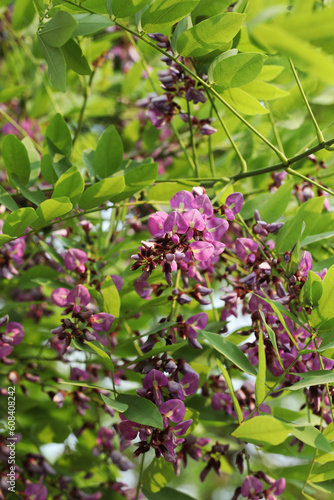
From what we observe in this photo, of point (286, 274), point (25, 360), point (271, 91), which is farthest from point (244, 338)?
point (25, 360)

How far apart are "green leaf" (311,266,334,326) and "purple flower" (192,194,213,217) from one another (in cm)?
24

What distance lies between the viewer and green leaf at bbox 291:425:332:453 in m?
0.79

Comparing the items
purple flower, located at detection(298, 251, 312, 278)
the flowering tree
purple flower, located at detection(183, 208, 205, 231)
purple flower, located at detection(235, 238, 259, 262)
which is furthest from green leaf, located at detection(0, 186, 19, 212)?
purple flower, located at detection(298, 251, 312, 278)

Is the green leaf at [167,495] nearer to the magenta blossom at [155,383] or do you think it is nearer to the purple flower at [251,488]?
the purple flower at [251,488]

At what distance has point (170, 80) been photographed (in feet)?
4.00

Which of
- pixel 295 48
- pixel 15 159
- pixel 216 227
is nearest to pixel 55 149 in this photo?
pixel 15 159

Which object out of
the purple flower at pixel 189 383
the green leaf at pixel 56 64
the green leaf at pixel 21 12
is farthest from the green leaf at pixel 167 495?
the green leaf at pixel 21 12

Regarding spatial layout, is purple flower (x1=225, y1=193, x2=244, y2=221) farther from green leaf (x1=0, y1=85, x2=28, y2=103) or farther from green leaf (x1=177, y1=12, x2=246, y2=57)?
green leaf (x1=0, y1=85, x2=28, y2=103)

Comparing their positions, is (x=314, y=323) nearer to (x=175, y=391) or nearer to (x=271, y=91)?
(x=175, y=391)

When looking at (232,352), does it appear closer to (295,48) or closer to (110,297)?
(110,297)

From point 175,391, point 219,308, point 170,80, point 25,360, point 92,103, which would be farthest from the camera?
point 92,103

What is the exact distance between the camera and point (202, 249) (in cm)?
93

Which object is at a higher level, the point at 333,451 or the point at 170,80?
the point at 170,80

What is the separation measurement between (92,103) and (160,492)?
1.55 meters
